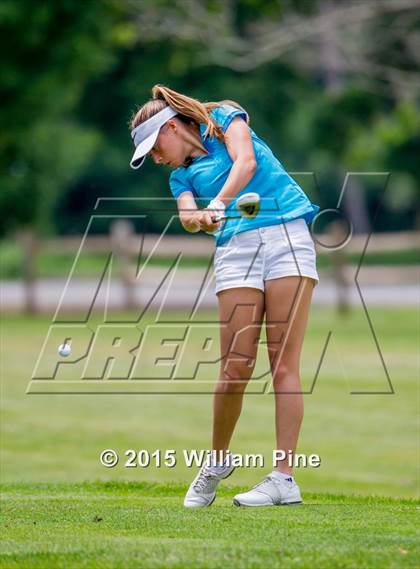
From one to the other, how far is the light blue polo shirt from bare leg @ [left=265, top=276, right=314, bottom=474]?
295 millimetres

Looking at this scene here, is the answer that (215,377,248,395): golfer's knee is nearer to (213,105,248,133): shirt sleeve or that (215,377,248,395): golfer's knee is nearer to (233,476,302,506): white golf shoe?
(233,476,302,506): white golf shoe

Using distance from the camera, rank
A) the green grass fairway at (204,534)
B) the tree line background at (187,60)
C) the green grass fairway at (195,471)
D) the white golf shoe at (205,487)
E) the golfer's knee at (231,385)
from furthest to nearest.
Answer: the tree line background at (187,60) < the white golf shoe at (205,487) < the golfer's knee at (231,385) < the green grass fairway at (195,471) < the green grass fairway at (204,534)

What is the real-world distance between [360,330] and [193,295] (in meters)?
8.21

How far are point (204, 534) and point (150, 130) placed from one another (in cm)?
195

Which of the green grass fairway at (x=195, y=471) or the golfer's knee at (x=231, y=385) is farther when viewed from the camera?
the golfer's knee at (x=231, y=385)

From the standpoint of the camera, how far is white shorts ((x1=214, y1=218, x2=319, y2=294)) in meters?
6.26

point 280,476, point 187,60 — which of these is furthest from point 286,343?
point 187,60

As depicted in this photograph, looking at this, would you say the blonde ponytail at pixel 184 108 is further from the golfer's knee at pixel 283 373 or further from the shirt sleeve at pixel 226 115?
the golfer's knee at pixel 283 373

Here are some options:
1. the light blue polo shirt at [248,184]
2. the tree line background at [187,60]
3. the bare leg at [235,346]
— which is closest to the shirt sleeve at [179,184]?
the light blue polo shirt at [248,184]

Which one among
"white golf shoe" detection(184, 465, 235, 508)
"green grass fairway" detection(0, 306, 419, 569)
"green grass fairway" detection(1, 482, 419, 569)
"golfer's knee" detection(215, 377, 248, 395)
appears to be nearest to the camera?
"green grass fairway" detection(1, 482, 419, 569)

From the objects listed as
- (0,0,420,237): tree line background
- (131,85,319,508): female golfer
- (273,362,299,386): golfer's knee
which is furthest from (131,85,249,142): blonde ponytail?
(0,0,420,237): tree line background

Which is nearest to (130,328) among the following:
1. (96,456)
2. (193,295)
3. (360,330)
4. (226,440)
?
(360,330)

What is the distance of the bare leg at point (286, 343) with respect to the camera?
6309 mm

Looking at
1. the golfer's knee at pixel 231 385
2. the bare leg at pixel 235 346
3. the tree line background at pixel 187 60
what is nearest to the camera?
the bare leg at pixel 235 346
